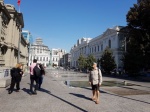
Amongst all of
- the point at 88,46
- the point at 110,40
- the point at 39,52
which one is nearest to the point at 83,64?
the point at 110,40

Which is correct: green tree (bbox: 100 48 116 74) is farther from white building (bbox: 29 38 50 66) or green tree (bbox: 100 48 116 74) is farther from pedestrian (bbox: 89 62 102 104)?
white building (bbox: 29 38 50 66)

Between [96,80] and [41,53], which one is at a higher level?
[41,53]

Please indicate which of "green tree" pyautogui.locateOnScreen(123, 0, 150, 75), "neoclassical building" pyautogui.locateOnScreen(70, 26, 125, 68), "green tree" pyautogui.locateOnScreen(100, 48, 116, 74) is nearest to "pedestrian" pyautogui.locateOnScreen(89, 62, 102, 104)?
"green tree" pyautogui.locateOnScreen(123, 0, 150, 75)

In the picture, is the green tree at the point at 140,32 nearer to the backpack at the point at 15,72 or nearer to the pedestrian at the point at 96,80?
the backpack at the point at 15,72

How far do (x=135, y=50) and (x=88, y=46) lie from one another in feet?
208

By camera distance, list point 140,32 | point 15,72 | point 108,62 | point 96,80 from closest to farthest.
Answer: point 96,80
point 15,72
point 140,32
point 108,62

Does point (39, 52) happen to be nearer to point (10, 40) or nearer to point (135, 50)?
point (10, 40)

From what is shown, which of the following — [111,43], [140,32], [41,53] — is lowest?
[140,32]

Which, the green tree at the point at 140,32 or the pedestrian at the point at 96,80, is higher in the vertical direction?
the green tree at the point at 140,32

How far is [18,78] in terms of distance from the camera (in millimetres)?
12359

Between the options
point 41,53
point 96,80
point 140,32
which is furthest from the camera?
point 41,53

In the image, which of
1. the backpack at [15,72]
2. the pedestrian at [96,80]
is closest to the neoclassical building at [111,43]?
the backpack at [15,72]

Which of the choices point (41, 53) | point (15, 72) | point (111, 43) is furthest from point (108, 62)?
point (41, 53)

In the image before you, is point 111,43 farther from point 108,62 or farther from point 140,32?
point 140,32
